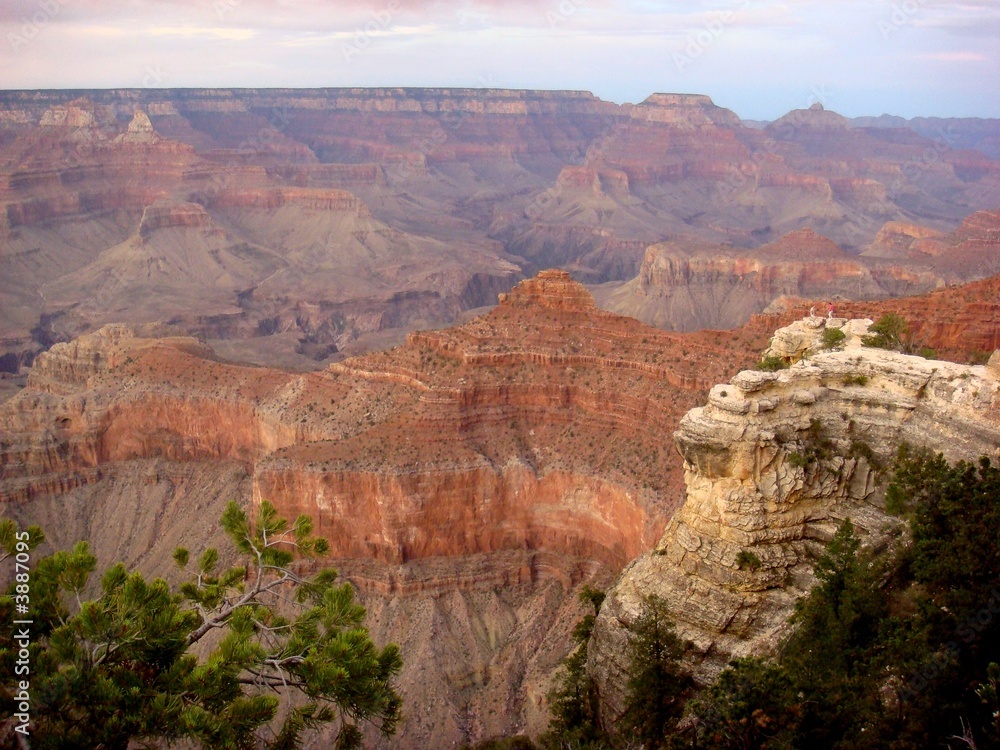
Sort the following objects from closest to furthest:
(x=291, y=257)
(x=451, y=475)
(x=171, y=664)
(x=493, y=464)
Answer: (x=171, y=664) < (x=451, y=475) < (x=493, y=464) < (x=291, y=257)

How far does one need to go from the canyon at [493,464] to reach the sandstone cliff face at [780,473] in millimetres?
82

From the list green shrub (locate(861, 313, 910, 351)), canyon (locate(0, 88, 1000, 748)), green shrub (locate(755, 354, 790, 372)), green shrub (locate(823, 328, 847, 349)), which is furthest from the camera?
green shrub (locate(861, 313, 910, 351))

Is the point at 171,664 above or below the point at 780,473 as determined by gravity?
below

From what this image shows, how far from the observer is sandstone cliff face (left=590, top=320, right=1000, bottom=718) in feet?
85.4

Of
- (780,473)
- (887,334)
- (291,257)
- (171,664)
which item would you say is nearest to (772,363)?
(887,334)

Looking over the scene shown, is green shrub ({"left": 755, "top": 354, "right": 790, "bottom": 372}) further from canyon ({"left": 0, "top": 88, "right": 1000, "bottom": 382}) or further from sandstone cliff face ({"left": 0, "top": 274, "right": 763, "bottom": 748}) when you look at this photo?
canyon ({"left": 0, "top": 88, "right": 1000, "bottom": 382})

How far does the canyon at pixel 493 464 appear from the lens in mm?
27109

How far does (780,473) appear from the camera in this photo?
26.5 metres

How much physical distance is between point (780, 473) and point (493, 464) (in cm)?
2242

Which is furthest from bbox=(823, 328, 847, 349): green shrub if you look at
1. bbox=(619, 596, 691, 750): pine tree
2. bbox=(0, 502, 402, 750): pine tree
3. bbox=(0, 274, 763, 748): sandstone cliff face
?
bbox=(0, 502, 402, 750): pine tree

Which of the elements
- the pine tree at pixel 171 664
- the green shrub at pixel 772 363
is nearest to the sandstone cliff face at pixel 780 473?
the green shrub at pixel 772 363

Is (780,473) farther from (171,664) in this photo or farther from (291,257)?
(291,257)

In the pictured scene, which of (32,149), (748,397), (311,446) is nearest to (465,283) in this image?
(32,149)

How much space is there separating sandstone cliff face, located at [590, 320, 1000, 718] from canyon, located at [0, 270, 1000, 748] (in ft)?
0.27
